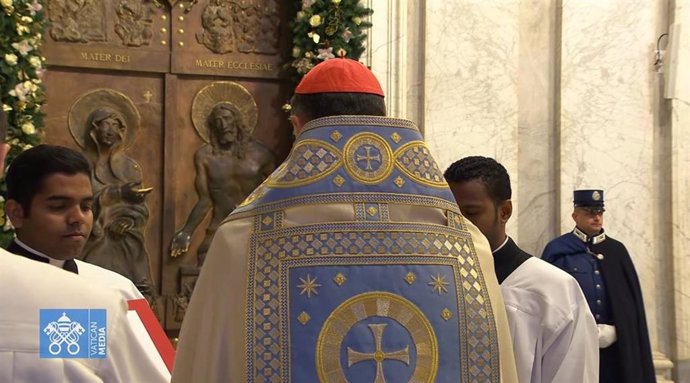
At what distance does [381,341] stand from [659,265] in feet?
22.4

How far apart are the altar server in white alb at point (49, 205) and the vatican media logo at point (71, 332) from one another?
6.10 feet

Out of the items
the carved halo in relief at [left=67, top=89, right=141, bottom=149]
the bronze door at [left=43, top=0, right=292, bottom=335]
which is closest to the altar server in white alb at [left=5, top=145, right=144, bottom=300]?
the bronze door at [left=43, top=0, right=292, bottom=335]

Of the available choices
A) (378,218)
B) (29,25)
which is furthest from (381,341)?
(29,25)

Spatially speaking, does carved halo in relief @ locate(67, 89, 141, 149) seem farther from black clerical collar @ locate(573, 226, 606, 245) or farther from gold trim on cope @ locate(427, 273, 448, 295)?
gold trim on cope @ locate(427, 273, 448, 295)

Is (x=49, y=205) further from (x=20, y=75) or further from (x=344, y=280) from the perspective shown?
(x=20, y=75)

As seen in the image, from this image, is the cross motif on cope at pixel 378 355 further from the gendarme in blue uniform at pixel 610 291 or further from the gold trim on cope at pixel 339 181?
the gendarme in blue uniform at pixel 610 291

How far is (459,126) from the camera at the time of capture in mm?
8781

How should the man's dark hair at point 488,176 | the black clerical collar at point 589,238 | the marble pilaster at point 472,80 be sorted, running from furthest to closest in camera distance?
the marble pilaster at point 472,80 → the black clerical collar at point 589,238 → the man's dark hair at point 488,176

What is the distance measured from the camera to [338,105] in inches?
120

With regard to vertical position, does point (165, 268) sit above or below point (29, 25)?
below

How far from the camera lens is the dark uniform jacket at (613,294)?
300 inches

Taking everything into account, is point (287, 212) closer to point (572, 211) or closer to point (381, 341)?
point (381, 341)

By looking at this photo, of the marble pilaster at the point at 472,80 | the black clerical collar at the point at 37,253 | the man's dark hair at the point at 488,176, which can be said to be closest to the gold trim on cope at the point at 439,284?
the man's dark hair at the point at 488,176

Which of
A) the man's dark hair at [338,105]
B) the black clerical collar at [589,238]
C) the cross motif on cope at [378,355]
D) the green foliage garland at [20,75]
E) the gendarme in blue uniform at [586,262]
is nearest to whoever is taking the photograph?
the cross motif on cope at [378,355]
